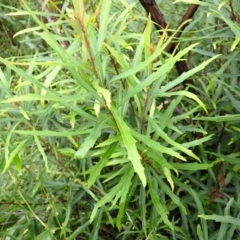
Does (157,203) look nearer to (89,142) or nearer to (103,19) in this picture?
(89,142)

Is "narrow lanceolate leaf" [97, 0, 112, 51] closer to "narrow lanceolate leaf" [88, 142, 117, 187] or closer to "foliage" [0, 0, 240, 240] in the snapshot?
"foliage" [0, 0, 240, 240]

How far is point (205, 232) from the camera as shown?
95 centimetres

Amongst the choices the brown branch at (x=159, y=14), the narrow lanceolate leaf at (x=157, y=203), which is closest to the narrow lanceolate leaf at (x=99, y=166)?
the narrow lanceolate leaf at (x=157, y=203)

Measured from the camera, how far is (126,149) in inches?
30.9

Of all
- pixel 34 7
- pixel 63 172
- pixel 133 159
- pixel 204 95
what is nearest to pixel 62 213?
pixel 63 172

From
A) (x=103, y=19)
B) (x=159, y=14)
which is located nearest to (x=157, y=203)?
(x=103, y=19)

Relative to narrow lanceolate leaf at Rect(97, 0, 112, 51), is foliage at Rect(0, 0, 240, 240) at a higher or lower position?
lower

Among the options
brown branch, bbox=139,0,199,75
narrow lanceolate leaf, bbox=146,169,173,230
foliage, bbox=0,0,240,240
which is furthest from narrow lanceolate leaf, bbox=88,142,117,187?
brown branch, bbox=139,0,199,75

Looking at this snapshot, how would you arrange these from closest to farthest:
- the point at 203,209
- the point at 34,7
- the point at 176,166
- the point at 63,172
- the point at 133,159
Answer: the point at 133,159 < the point at 176,166 < the point at 203,209 < the point at 63,172 < the point at 34,7

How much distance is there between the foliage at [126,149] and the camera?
821 millimetres

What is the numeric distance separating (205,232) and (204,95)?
34 centimetres

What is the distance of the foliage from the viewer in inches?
32.3

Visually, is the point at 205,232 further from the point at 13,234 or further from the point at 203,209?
the point at 13,234

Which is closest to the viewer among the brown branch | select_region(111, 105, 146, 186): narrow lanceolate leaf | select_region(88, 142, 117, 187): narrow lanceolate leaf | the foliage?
select_region(111, 105, 146, 186): narrow lanceolate leaf
